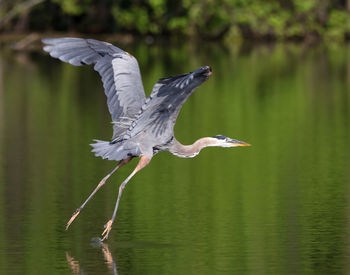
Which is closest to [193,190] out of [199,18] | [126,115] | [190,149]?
[190,149]

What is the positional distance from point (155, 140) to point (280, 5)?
3957 centimetres

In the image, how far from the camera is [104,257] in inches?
341

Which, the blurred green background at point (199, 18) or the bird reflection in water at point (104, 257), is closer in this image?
the bird reflection in water at point (104, 257)

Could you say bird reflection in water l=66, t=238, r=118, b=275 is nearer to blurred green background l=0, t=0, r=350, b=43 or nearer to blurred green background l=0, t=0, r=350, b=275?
blurred green background l=0, t=0, r=350, b=275

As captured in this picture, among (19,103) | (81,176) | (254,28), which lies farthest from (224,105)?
(254,28)

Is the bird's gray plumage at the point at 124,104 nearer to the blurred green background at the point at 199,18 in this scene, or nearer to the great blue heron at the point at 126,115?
the great blue heron at the point at 126,115

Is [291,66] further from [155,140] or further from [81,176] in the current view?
[155,140]

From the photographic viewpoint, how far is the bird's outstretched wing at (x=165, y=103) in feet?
26.9

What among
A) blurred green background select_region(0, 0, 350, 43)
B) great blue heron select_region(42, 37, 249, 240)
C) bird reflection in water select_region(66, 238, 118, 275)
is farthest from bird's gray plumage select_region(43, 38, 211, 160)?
blurred green background select_region(0, 0, 350, 43)

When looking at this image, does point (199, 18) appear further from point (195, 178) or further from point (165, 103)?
point (165, 103)

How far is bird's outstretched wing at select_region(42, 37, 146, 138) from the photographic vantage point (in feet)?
32.1

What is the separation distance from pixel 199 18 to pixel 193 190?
3432 centimetres

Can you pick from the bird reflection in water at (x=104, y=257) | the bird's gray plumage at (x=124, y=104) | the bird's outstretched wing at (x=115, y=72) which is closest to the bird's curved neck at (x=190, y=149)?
the bird's gray plumage at (x=124, y=104)

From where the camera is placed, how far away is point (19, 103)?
2214 cm
